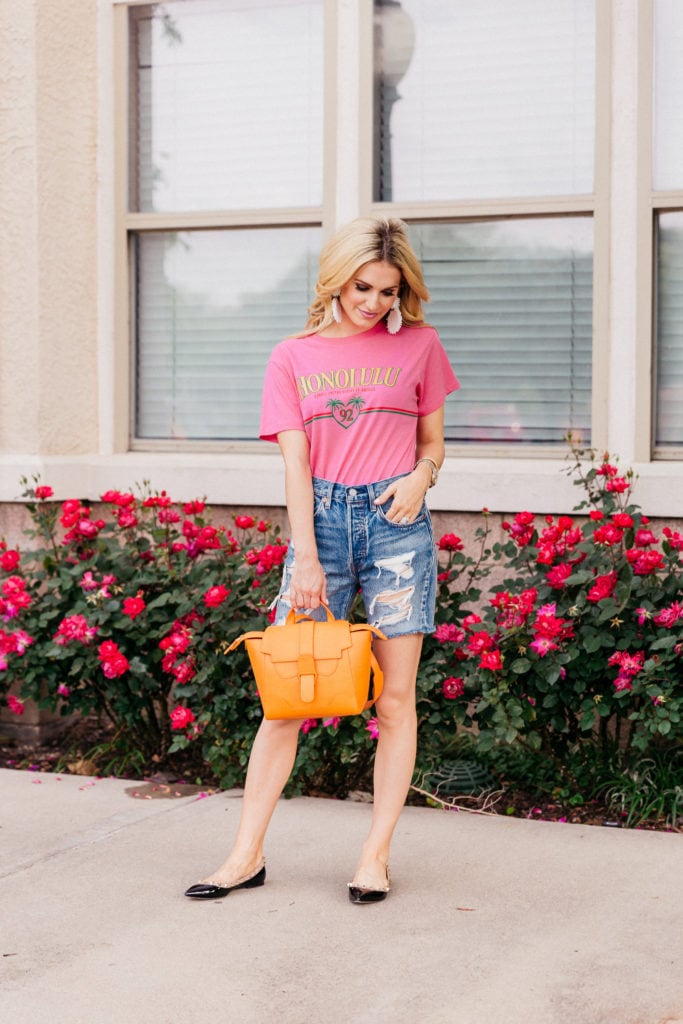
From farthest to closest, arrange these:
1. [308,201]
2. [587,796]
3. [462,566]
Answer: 1. [308,201]
2. [462,566]
3. [587,796]

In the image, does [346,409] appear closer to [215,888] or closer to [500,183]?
[215,888]

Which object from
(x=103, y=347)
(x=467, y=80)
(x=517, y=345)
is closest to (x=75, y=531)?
(x=103, y=347)

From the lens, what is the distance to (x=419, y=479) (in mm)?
3541

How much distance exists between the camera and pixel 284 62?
18.1 ft

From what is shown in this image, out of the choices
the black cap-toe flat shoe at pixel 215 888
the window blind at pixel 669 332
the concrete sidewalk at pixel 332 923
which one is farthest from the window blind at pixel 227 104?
the black cap-toe flat shoe at pixel 215 888

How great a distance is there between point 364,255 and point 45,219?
2.49 meters

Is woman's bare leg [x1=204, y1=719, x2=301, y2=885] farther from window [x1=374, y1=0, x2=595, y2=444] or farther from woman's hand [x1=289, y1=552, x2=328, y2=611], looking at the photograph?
window [x1=374, y1=0, x2=595, y2=444]

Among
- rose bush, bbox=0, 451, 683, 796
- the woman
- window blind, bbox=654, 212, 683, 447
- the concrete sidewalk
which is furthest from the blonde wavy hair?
window blind, bbox=654, 212, 683, 447

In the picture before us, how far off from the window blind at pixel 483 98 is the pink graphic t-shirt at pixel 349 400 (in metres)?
1.89

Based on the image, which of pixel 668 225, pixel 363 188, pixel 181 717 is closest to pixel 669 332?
pixel 668 225

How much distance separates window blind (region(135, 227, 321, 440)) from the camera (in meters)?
5.59

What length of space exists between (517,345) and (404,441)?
181cm

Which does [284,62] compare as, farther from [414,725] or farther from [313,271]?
[414,725]

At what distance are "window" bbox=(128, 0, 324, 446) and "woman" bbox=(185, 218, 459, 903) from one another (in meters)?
2.04
